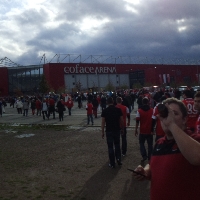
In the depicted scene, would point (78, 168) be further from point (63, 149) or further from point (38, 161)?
point (63, 149)

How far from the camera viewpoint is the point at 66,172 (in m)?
7.99

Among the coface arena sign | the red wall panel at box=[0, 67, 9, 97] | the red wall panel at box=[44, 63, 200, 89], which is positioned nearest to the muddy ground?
the red wall panel at box=[44, 63, 200, 89]

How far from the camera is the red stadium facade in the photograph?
69500 millimetres

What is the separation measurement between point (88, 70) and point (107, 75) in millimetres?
4807

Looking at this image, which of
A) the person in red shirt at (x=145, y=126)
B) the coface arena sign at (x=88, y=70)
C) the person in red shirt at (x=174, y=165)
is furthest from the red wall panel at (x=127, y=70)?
the person in red shirt at (x=174, y=165)

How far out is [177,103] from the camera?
109 inches

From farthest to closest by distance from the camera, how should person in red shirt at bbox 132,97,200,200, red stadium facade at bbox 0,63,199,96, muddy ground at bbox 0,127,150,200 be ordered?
red stadium facade at bbox 0,63,199,96, muddy ground at bbox 0,127,150,200, person in red shirt at bbox 132,97,200,200

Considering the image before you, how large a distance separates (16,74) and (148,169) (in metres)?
78.4

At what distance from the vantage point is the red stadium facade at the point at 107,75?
6950 cm

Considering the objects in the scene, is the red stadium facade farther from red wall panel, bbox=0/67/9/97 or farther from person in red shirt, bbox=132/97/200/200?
person in red shirt, bbox=132/97/200/200

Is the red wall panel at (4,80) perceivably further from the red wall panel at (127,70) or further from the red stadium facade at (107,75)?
the red wall panel at (127,70)

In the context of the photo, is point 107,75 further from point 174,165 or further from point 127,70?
point 174,165

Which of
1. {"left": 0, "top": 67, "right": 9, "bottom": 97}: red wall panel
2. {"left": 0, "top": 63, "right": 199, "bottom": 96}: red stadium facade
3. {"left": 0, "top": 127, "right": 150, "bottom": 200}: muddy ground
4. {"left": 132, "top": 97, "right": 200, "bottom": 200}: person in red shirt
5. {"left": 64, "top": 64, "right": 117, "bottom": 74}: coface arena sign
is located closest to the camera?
{"left": 132, "top": 97, "right": 200, "bottom": 200}: person in red shirt

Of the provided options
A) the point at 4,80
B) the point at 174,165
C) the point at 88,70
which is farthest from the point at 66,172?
the point at 4,80
